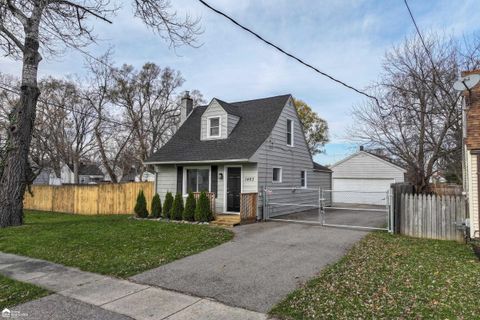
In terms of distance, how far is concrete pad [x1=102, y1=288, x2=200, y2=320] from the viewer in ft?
13.7

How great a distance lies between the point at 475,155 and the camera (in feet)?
27.3

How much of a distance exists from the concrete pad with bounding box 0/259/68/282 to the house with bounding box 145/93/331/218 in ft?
24.6

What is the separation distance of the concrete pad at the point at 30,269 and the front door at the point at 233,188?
7953mm

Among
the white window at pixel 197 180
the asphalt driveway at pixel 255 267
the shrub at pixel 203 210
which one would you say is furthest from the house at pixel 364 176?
the asphalt driveway at pixel 255 267

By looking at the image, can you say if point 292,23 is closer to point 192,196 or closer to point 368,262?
point 368,262

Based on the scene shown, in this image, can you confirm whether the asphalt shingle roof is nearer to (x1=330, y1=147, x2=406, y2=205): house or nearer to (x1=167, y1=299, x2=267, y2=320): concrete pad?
(x1=167, y1=299, x2=267, y2=320): concrete pad

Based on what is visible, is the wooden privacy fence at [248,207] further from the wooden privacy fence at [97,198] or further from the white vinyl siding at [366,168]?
the white vinyl siding at [366,168]

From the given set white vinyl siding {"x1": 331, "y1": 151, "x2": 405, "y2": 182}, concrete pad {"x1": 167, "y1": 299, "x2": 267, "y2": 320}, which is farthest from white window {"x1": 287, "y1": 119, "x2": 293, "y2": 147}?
concrete pad {"x1": 167, "y1": 299, "x2": 267, "y2": 320}

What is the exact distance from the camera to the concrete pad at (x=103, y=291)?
15.3 feet

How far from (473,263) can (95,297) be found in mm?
7313

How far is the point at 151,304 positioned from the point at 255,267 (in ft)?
8.23

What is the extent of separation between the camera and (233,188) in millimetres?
13695

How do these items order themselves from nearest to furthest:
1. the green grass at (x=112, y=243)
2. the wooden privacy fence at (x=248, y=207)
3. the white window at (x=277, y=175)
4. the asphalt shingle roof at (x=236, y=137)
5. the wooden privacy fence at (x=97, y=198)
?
the green grass at (x=112, y=243), the wooden privacy fence at (x=248, y=207), the asphalt shingle roof at (x=236, y=137), the white window at (x=277, y=175), the wooden privacy fence at (x=97, y=198)

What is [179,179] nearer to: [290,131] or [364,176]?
[290,131]
